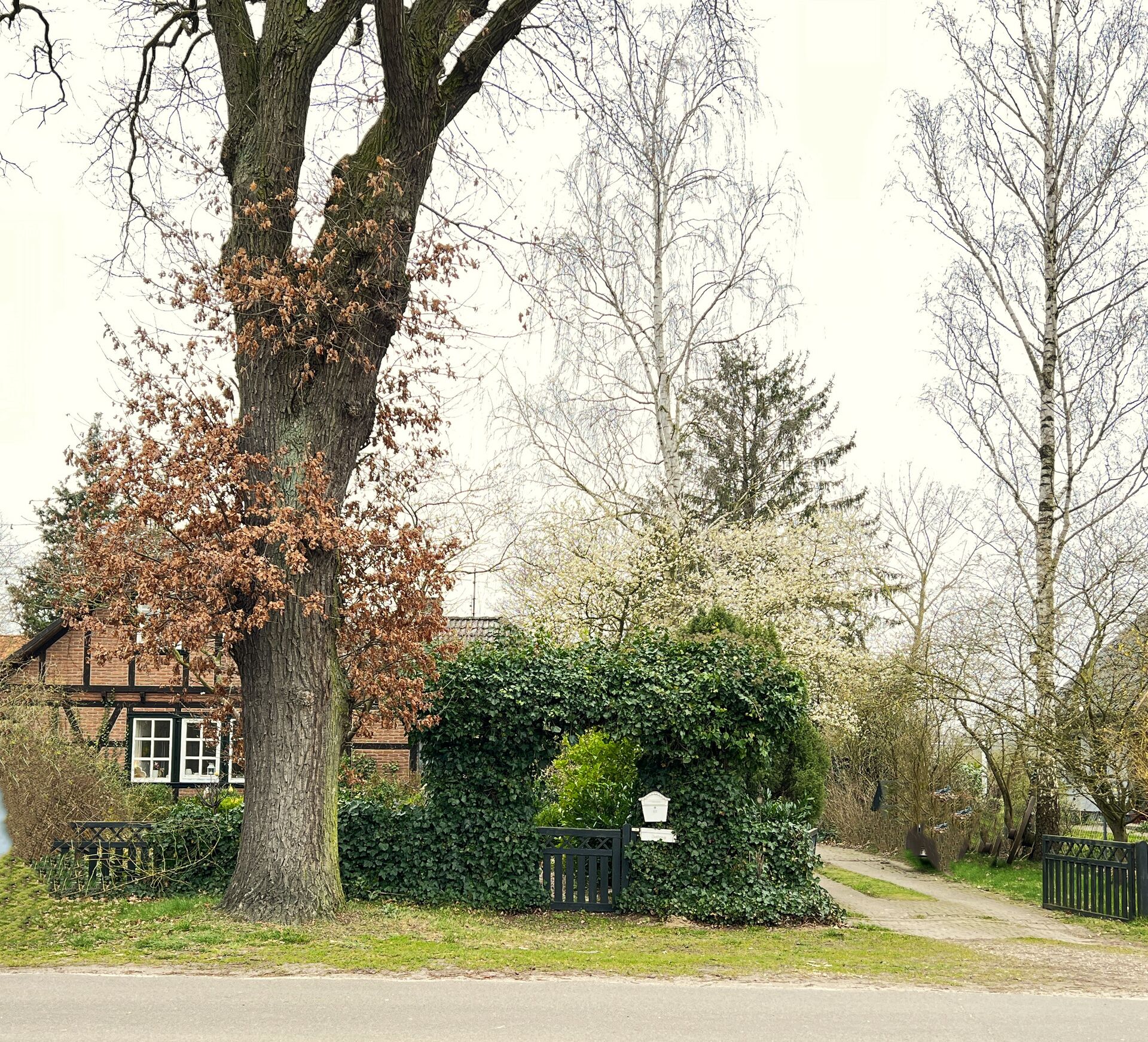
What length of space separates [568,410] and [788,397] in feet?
43.7

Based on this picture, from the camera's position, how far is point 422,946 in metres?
9.62

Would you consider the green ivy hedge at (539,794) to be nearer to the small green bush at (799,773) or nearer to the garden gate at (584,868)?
the garden gate at (584,868)

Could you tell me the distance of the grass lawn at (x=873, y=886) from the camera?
16.3 meters

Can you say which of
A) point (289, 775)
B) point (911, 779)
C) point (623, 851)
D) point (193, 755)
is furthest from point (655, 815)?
point (193, 755)

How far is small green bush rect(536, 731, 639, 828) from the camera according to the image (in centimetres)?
1433

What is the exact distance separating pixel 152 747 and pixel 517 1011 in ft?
64.6

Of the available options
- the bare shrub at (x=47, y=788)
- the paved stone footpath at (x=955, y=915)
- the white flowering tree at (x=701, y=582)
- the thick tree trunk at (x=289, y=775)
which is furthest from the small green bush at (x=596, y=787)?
the bare shrub at (x=47, y=788)

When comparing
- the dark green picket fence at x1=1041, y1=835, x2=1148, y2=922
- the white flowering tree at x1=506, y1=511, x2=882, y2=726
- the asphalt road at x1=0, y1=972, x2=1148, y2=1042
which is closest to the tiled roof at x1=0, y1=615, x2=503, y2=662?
the white flowering tree at x1=506, y1=511, x2=882, y2=726

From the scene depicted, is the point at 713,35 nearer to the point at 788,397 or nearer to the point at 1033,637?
the point at 1033,637

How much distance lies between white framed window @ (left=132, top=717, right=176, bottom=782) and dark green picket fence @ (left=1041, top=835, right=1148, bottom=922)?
18216 mm

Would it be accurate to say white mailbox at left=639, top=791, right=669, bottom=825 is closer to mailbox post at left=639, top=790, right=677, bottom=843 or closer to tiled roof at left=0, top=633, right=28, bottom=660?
Result: mailbox post at left=639, top=790, right=677, bottom=843

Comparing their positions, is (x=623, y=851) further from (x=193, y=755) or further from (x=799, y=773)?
(x=193, y=755)

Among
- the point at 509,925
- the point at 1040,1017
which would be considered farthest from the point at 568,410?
the point at 1040,1017

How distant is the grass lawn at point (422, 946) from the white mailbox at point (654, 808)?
130 cm
